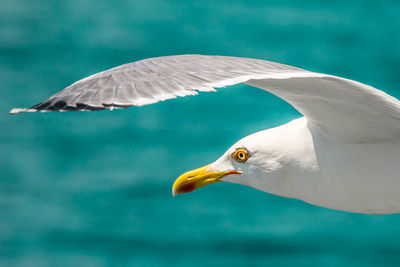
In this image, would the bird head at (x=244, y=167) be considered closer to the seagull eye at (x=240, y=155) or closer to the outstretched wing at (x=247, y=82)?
the seagull eye at (x=240, y=155)

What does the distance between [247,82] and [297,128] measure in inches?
21.5

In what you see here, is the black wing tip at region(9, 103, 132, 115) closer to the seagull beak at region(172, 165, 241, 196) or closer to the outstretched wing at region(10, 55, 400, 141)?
the outstretched wing at region(10, 55, 400, 141)

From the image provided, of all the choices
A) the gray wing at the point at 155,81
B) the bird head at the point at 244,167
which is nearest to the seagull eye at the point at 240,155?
the bird head at the point at 244,167

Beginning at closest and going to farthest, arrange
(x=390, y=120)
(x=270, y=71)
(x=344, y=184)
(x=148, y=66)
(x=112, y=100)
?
1. (x=112, y=100)
2. (x=270, y=71)
3. (x=148, y=66)
4. (x=390, y=120)
5. (x=344, y=184)

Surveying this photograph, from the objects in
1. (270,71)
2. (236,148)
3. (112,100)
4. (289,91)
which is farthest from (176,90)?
(236,148)

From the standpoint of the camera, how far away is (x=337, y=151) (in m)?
2.04

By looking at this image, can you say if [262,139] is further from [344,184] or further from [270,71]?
[270,71]

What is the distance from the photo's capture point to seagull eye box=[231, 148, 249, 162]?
87.4 inches

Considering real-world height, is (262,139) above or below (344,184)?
above

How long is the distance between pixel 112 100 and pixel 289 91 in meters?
0.50

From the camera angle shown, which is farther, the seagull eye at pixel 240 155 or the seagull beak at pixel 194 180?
the seagull beak at pixel 194 180

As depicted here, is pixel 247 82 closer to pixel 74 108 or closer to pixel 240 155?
pixel 74 108

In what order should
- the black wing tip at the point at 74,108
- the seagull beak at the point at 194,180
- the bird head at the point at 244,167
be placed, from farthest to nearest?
the seagull beak at the point at 194,180 → the bird head at the point at 244,167 → the black wing tip at the point at 74,108

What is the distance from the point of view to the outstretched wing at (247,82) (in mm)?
1429
